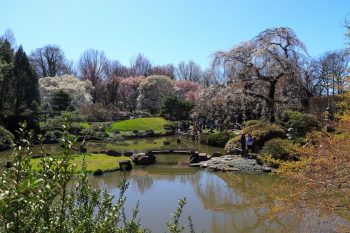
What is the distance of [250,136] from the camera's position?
730 inches

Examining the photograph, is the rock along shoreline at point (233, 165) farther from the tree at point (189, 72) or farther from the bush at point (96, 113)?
the tree at point (189, 72)

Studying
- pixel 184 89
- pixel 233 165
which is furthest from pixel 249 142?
pixel 184 89

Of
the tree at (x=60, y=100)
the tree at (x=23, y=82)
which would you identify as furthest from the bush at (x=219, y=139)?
the tree at (x=60, y=100)

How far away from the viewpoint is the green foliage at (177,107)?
129ft

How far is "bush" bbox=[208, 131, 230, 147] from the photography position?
25.2 meters

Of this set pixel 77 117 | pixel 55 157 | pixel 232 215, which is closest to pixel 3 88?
pixel 77 117

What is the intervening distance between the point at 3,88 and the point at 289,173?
91.9ft

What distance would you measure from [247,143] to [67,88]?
3247 centimetres

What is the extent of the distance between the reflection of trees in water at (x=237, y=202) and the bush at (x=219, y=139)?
30.4ft

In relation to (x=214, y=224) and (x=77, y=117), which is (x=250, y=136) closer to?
(x=214, y=224)

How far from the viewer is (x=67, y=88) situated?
4622 cm

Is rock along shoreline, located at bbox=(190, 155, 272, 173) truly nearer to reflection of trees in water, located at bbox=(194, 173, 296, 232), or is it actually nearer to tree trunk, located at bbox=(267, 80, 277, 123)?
reflection of trees in water, located at bbox=(194, 173, 296, 232)

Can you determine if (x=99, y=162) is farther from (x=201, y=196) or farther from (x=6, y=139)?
(x=6, y=139)

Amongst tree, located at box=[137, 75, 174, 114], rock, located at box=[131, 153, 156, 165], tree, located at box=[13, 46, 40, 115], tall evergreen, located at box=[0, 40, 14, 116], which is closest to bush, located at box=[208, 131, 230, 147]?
rock, located at box=[131, 153, 156, 165]
